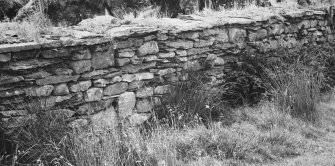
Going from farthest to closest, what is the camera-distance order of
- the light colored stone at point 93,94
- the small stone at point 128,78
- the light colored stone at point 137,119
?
the light colored stone at point 137,119 < the small stone at point 128,78 < the light colored stone at point 93,94

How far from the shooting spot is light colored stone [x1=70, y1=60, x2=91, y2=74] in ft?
13.0

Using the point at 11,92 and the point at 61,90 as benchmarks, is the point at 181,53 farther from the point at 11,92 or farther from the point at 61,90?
the point at 11,92

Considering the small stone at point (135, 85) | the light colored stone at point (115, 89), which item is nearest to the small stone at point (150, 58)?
the small stone at point (135, 85)

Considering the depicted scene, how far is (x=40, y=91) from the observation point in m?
3.78

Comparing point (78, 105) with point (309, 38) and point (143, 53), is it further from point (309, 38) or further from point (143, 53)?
point (309, 38)

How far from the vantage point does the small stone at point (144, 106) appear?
179 inches

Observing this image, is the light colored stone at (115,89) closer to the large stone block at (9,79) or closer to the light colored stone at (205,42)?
the large stone block at (9,79)

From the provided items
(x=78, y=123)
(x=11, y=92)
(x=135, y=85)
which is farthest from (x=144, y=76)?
(x=11, y=92)

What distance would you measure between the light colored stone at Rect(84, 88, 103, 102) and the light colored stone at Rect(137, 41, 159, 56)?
0.73 metres

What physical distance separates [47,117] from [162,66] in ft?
5.65

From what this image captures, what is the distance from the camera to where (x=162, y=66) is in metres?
4.74

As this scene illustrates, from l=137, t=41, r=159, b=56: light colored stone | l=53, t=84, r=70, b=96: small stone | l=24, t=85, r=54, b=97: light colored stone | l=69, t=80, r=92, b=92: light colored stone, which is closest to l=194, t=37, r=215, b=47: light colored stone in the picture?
l=137, t=41, r=159, b=56: light colored stone

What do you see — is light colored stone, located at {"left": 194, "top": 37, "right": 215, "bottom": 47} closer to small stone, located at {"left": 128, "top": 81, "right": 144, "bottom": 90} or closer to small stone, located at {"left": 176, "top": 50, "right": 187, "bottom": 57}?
small stone, located at {"left": 176, "top": 50, "right": 187, "bottom": 57}

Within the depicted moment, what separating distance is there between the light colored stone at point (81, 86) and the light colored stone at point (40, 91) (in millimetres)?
243
